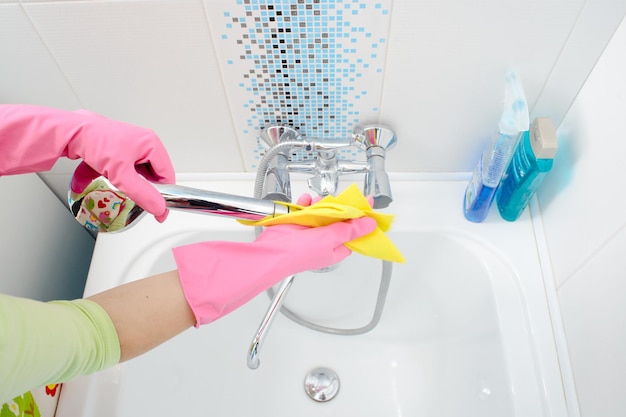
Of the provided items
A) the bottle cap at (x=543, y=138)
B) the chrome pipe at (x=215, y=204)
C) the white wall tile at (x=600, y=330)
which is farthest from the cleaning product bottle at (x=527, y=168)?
the chrome pipe at (x=215, y=204)

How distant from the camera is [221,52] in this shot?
674 millimetres

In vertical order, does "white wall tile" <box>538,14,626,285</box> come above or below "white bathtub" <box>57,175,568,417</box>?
above

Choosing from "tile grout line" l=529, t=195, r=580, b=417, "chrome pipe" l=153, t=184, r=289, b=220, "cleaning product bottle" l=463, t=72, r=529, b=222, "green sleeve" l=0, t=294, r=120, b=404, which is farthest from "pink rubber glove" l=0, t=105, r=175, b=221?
"tile grout line" l=529, t=195, r=580, b=417

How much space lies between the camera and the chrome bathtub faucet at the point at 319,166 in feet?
2.36

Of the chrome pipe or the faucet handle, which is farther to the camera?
the faucet handle

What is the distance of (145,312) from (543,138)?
0.61 m

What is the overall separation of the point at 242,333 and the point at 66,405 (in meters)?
0.37

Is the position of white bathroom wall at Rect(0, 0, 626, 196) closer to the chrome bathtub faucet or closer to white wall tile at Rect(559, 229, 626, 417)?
the chrome bathtub faucet

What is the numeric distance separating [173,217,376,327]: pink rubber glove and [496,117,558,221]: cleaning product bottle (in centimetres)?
30

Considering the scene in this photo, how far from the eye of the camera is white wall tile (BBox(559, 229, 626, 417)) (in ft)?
1.87

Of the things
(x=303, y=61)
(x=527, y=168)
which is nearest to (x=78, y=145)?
(x=303, y=61)

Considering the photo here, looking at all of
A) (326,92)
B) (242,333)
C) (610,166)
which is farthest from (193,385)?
(610,166)

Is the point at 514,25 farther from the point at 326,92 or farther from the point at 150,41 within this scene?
the point at 150,41

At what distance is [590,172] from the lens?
2.17 feet
